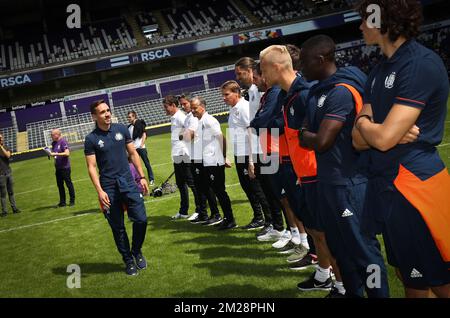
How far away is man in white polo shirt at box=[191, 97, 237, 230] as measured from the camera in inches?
298

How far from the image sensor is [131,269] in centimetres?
597

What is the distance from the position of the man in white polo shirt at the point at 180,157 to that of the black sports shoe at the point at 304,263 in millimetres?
3945

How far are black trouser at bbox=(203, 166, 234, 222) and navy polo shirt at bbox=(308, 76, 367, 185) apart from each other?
412 cm

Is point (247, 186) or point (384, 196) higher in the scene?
point (384, 196)

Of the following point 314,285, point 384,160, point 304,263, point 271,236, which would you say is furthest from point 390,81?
point 271,236

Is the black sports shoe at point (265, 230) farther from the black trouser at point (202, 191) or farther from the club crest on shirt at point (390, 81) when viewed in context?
the club crest on shirt at point (390, 81)

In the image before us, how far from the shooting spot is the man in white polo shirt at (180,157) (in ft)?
29.1

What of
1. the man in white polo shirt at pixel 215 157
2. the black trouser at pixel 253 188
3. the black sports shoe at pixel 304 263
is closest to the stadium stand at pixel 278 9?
the man in white polo shirt at pixel 215 157

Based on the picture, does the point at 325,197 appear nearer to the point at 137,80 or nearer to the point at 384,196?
the point at 384,196

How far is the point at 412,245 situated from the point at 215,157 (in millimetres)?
5397

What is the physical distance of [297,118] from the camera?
13.7ft

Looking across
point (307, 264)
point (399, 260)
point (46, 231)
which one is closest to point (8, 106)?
point (46, 231)

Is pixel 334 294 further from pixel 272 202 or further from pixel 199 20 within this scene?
pixel 199 20

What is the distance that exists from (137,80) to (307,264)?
3634 cm
